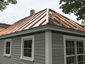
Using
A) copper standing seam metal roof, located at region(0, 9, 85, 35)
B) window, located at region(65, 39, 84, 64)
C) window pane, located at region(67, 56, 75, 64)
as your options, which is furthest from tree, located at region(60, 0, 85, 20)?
window pane, located at region(67, 56, 75, 64)

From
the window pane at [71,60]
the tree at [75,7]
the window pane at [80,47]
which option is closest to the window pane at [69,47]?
the window pane at [71,60]

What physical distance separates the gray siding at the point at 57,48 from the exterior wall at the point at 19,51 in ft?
1.65

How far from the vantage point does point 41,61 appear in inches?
192

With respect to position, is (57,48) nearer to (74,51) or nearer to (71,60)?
(71,60)

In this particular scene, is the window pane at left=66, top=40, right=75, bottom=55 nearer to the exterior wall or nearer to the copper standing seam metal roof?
the copper standing seam metal roof

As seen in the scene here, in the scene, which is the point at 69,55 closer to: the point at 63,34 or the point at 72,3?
the point at 63,34

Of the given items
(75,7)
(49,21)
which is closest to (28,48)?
(49,21)

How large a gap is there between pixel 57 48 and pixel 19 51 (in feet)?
9.59

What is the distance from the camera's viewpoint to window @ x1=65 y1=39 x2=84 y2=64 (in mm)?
5668

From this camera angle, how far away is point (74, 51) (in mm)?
6090

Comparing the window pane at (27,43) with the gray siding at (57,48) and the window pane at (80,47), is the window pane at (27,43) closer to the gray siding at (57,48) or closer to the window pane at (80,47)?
the gray siding at (57,48)

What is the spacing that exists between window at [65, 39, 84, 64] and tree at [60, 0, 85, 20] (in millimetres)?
5833

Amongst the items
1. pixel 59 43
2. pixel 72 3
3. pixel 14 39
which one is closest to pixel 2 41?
pixel 14 39

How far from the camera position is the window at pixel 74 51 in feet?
18.6
